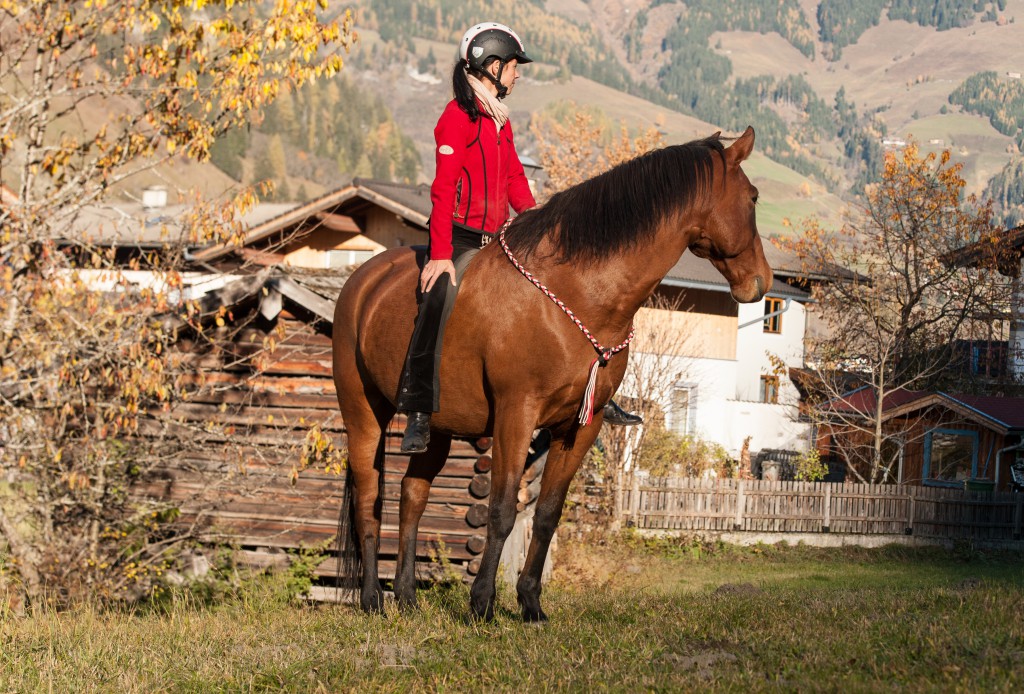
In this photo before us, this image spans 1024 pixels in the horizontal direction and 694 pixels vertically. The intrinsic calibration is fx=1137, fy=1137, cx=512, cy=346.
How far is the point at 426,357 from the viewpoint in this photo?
6383mm

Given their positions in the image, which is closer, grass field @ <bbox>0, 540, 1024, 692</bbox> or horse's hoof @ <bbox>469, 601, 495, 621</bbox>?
grass field @ <bbox>0, 540, 1024, 692</bbox>

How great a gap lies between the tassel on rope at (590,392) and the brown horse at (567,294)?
0.03 m

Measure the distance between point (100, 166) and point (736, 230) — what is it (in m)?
7.63

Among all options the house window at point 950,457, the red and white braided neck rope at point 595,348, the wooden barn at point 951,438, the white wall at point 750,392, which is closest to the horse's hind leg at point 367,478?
the red and white braided neck rope at point 595,348

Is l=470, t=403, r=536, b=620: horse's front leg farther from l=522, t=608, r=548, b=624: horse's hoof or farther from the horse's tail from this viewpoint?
the horse's tail

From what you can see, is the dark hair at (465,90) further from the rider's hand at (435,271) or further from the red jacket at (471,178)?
the rider's hand at (435,271)

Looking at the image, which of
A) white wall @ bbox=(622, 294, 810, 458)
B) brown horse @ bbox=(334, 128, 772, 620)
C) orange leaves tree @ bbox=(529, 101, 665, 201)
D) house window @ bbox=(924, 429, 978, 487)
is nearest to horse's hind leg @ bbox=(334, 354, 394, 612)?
brown horse @ bbox=(334, 128, 772, 620)

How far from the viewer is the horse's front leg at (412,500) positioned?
721 cm

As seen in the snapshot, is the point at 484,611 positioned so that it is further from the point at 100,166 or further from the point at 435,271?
the point at 100,166

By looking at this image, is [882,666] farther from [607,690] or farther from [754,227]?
[754,227]

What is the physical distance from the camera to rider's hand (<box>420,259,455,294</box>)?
6.30m

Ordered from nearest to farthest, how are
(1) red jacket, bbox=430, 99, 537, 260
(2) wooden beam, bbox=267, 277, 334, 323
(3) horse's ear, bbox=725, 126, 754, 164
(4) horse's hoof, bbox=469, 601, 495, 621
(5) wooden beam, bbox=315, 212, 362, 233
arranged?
(3) horse's ear, bbox=725, 126, 754, 164 → (4) horse's hoof, bbox=469, 601, 495, 621 → (1) red jacket, bbox=430, 99, 537, 260 → (2) wooden beam, bbox=267, 277, 334, 323 → (5) wooden beam, bbox=315, 212, 362, 233

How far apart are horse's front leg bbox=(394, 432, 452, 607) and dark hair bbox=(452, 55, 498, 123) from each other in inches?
80.0

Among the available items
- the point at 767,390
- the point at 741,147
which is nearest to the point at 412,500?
the point at 741,147
